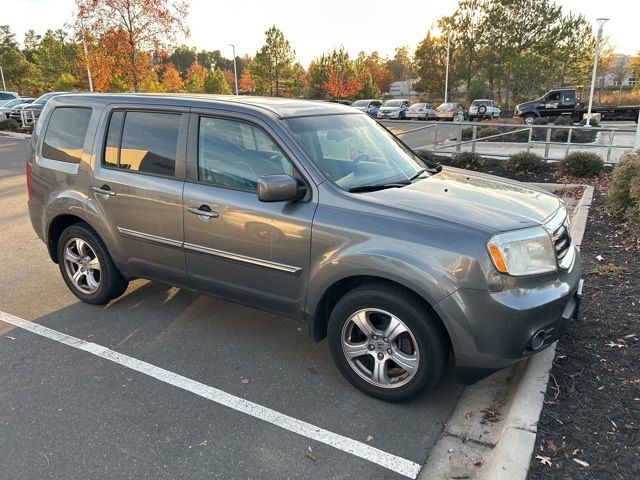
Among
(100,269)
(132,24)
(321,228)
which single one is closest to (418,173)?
(321,228)

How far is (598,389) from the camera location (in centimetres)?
301

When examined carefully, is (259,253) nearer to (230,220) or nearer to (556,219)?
(230,220)

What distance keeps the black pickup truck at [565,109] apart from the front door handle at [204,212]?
3029 cm

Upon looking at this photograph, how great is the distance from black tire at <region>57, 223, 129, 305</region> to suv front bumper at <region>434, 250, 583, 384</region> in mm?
2942

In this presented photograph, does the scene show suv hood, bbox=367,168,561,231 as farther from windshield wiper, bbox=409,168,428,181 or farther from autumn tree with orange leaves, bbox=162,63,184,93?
autumn tree with orange leaves, bbox=162,63,184,93

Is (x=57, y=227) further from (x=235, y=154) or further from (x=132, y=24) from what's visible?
(x=132, y=24)

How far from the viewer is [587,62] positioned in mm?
46500

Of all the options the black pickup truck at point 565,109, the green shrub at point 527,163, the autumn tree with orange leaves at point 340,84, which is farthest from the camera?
the autumn tree with orange leaves at point 340,84

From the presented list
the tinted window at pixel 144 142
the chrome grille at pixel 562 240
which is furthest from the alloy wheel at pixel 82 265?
the chrome grille at pixel 562 240

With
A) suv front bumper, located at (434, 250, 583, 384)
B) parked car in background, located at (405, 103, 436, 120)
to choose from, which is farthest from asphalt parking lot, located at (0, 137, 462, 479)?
parked car in background, located at (405, 103, 436, 120)

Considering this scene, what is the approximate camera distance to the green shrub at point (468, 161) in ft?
36.9

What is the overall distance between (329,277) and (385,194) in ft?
2.09

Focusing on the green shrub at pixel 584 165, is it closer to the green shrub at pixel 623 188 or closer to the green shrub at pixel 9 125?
the green shrub at pixel 623 188

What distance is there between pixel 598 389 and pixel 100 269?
391cm
